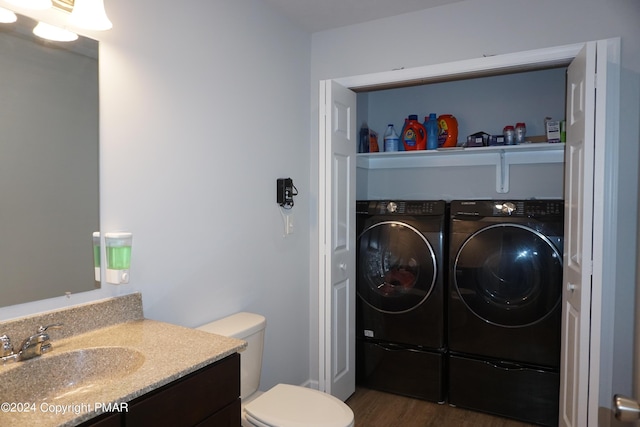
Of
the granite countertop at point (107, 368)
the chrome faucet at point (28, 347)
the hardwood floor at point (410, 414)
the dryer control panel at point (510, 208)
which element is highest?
the dryer control panel at point (510, 208)

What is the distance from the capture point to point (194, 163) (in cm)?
195

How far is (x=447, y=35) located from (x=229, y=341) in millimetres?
2025

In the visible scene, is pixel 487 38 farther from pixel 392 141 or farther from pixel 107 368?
pixel 107 368

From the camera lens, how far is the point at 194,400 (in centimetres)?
126

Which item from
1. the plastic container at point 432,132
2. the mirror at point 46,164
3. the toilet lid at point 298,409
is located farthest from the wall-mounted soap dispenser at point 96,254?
the plastic container at point 432,132

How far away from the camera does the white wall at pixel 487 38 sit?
2.02m

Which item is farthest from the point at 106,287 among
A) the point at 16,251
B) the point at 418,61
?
the point at 418,61

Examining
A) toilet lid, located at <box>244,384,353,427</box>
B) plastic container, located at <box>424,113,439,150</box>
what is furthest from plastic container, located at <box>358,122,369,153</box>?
toilet lid, located at <box>244,384,353,427</box>

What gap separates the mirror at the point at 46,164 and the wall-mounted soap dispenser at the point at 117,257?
0.21 feet

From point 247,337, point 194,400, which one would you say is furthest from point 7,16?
point 247,337

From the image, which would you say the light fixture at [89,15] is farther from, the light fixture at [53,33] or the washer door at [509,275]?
the washer door at [509,275]

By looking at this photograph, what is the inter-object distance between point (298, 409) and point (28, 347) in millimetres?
1051

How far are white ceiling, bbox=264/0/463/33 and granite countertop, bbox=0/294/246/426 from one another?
6.13 feet

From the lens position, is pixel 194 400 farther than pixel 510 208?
No
